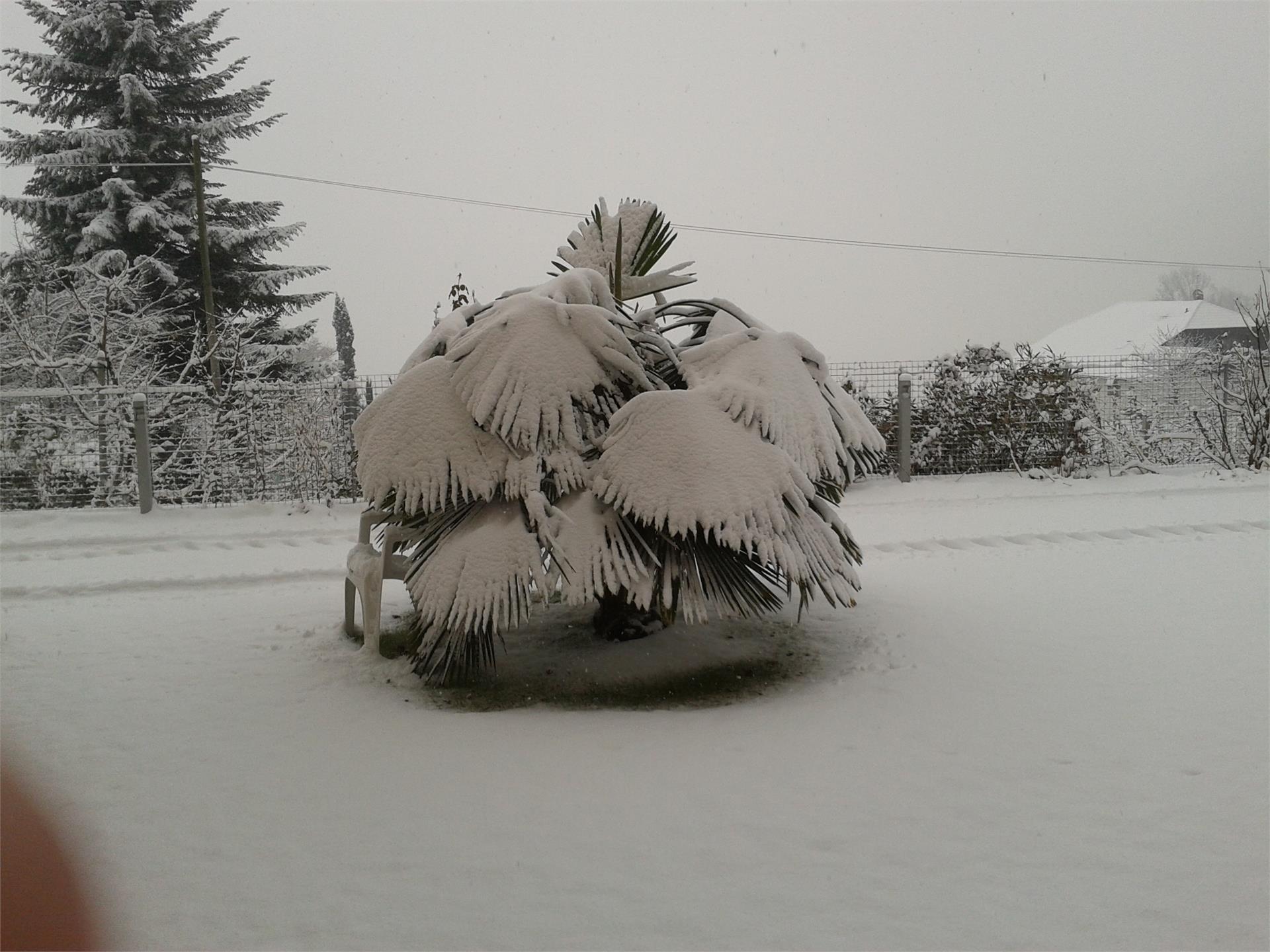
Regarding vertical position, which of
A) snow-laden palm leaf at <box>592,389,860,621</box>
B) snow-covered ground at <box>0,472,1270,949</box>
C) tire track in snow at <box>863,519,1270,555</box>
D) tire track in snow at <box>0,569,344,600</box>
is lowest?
snow-covered ground at <box>0,472,1270,949</box>

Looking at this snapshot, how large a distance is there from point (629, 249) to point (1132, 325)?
126 feet

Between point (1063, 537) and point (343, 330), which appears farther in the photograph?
point (343, 330)

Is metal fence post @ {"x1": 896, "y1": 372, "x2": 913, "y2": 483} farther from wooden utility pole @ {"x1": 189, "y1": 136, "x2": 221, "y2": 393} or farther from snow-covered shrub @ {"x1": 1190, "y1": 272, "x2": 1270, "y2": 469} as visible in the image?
wooden utility pole @ {"x1": 189, "y1": 136, "x2": 221, "y2": 393}

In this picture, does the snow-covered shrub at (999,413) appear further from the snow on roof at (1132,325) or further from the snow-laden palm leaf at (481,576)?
the snow on roof at (1132,325)

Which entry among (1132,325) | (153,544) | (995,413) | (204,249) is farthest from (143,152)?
(1132,325)

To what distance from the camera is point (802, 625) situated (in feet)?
15.6

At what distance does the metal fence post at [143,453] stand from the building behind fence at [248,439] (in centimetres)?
39

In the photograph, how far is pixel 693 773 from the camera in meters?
2.84

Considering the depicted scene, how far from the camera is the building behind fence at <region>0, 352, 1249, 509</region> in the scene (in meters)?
10.3

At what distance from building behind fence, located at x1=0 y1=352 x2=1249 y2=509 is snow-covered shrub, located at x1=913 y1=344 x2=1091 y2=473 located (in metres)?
0.02

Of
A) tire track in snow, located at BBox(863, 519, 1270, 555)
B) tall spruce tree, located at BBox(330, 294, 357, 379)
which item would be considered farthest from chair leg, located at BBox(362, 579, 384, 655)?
tall spruce tree, located at BBox(330, 294, 357, 379)

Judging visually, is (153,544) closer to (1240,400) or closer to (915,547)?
(915,547)

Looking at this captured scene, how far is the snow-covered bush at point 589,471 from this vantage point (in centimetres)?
340

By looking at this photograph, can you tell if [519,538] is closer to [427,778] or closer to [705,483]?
[705,483]
